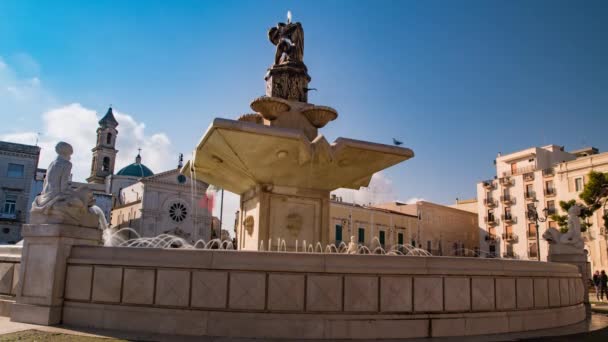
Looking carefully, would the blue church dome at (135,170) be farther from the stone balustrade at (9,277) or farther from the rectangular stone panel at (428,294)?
the rectangular stone panel at (428,294)

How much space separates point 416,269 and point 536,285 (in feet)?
10.0

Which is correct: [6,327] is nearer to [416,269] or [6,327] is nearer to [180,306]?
[180,306]

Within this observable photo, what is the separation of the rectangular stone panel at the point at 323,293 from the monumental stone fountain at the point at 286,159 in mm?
3980

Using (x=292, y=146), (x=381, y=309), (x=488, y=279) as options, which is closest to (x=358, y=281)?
(x=381, y=309)

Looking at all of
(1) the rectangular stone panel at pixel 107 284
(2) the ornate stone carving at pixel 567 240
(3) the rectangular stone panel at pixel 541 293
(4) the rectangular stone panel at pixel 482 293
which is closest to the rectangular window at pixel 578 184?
(2) the ornate stone carving at pixel 567 240

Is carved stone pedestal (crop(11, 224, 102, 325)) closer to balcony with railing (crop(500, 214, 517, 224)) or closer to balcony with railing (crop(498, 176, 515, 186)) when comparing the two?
balcony with railing (crop(500, 214, 517, 224))

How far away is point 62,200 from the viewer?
25.9ft

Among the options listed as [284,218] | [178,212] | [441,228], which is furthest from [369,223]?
[284,218]

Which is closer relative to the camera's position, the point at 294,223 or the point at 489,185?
the point at 294,223

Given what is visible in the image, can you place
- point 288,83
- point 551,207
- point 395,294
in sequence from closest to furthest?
point 395,294 < point 288,83 < point 551,207

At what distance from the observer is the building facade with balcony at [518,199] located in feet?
164

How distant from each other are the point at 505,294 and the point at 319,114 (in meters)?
6.37

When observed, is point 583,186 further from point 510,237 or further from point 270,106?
point 270,106

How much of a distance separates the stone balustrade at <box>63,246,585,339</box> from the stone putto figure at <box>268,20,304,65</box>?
25.5 feet
